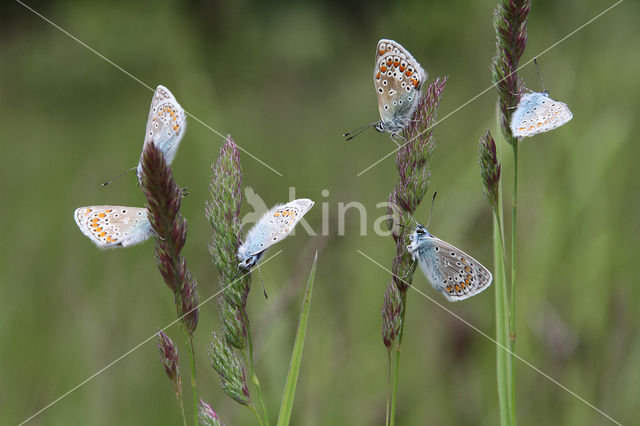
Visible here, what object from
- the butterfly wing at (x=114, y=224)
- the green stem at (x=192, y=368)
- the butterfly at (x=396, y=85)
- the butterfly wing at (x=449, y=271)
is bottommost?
the butterfly wing at (x=449, y=271)

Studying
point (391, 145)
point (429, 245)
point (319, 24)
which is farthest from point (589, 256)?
point (319, 24)

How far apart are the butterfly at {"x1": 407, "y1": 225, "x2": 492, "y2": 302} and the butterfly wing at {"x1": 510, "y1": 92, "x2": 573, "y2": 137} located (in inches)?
12.1

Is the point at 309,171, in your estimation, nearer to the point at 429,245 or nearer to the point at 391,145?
the point at 391,145

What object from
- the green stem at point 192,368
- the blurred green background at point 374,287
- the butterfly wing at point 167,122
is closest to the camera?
the green stem at point 192,368

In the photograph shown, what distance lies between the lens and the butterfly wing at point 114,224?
1.16m

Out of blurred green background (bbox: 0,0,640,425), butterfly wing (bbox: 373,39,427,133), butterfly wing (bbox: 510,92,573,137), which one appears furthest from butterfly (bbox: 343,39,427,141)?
blurred green background (bbox: 0,0,640,425)

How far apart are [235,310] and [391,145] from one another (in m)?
5.05

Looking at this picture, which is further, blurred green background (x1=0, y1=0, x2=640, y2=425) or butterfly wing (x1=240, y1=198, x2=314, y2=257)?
blurred green background (x1=0, y1=0, x2=640, y2=425)

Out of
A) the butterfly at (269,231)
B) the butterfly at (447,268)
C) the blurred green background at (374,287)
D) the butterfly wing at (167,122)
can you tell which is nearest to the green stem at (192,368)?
the butterfly at (269,231)

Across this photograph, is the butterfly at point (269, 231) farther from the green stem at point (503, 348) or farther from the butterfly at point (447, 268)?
the green stem at point (503, 348)

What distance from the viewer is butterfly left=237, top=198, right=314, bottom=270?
1.15 m

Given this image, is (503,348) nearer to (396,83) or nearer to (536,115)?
(536,115)

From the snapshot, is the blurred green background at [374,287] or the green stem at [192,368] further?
the blurred green background at [374,287]

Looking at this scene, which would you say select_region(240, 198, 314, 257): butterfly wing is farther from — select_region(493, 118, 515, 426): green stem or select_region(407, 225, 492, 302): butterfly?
select_region(493, 118, 515, 426): green stem
